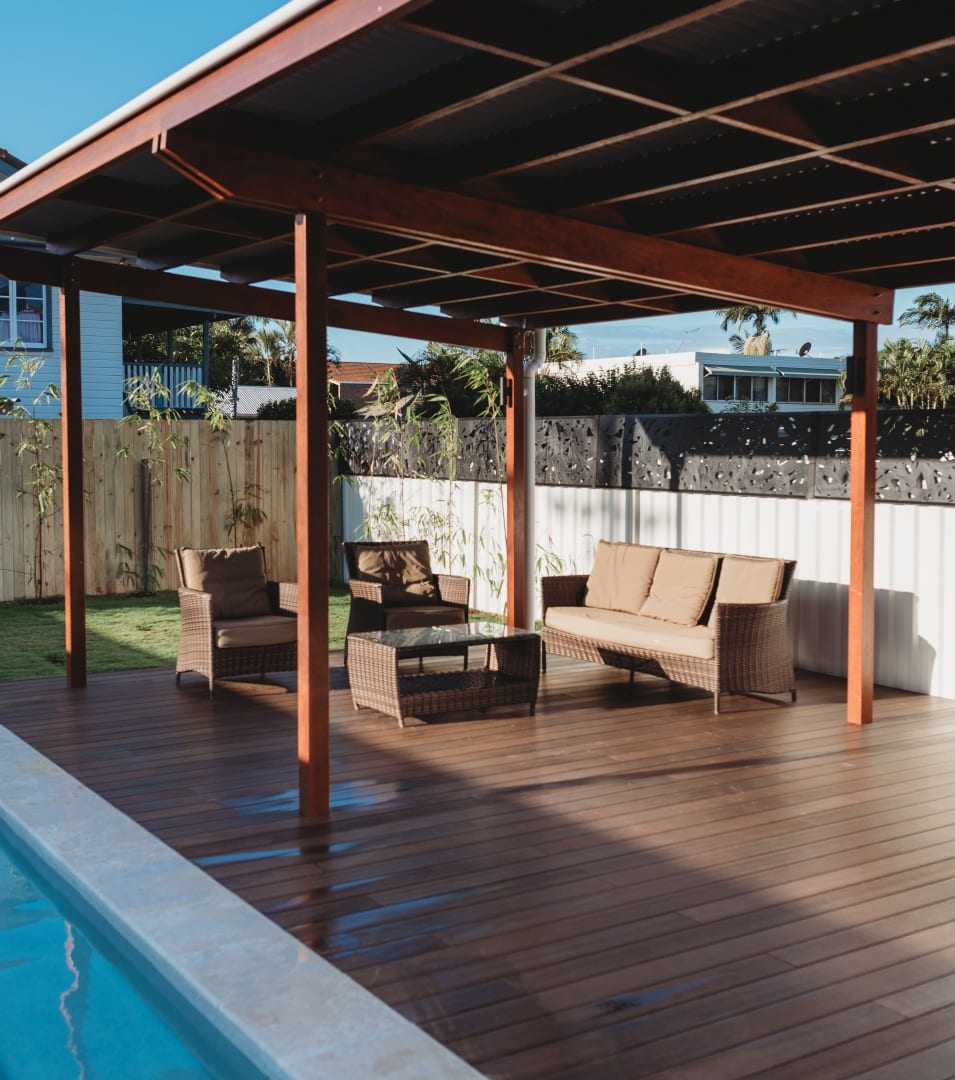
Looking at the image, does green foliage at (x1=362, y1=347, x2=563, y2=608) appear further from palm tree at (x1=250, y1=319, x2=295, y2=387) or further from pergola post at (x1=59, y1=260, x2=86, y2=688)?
palm tree at (x1=250, y1=319, x2=295, y2=387)

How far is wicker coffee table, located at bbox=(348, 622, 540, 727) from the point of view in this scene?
6691mm

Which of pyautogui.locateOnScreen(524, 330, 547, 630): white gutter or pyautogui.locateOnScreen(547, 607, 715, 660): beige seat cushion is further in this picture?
pyautogui.locateOnScreen(524, 330, 547, 630): white gutter

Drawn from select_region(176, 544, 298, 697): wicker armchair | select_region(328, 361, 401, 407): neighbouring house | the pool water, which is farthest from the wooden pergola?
select_region(328, 361, 401, 407): neighbouring house

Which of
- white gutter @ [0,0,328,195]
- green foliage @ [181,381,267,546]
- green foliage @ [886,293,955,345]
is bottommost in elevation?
green foliage @ [181,381,267,546]

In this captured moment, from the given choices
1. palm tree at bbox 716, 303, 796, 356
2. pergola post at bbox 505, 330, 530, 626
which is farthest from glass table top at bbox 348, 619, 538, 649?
palm tree at bbox 716, 303, 796, 356

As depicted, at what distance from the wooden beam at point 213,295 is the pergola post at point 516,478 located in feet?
1.30

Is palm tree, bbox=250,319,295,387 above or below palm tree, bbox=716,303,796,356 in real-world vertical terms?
below

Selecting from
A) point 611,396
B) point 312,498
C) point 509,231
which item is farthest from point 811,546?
point 611,396

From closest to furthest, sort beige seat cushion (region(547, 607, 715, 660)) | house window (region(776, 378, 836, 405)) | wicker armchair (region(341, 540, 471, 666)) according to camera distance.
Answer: beige seat cushion (region(547, 607, 715, 660)) < wicker armchair (region(341, 540, 471, 666)) < house window (region(776, 378, 836, 405))

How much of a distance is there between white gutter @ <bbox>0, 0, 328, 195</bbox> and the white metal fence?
528cm

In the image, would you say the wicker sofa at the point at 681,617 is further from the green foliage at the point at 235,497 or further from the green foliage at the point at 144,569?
the green foliage at the point at 144,569

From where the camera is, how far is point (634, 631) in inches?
301

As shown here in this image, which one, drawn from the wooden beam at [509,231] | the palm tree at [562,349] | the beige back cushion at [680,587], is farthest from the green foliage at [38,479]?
the palm tree at [562,349]

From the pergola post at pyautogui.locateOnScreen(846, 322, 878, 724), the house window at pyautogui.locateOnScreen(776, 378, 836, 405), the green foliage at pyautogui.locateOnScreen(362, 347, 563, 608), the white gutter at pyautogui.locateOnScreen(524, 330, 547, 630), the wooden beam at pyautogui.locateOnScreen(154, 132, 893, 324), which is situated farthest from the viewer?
the house window at pyautogui.locateOnScreen(776, 378, 836, 405)
